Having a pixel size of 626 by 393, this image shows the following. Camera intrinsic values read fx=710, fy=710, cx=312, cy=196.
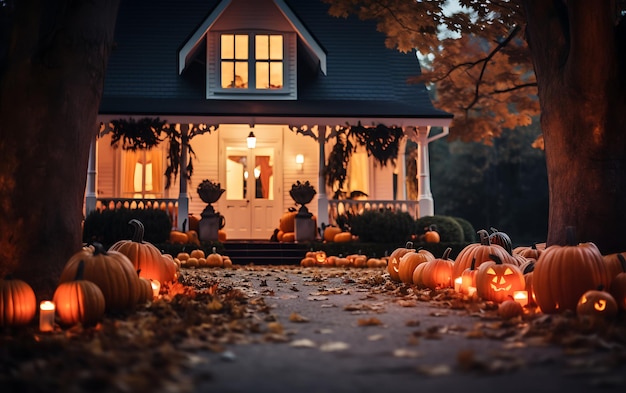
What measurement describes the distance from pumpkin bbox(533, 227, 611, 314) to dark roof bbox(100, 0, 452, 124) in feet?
38.4

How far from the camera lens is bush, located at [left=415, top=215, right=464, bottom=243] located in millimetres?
17953

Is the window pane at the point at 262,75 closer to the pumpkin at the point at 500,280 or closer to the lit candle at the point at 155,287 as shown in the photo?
the lit candle at the point at 155,287

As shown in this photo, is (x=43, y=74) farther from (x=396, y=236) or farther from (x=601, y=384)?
(x=396, y=236)

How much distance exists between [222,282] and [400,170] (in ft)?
36.5

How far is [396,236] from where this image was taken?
57.0 feet

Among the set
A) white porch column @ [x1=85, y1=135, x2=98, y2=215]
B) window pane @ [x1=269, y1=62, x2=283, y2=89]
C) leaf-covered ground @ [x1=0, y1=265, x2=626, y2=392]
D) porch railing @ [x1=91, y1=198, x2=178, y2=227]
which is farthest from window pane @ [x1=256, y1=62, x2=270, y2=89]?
leaf-covered ground @ [x1=0, y1=265, x2=626, y2=392]

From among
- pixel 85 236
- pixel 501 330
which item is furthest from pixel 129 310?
pixel 85 236

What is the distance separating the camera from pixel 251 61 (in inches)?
769

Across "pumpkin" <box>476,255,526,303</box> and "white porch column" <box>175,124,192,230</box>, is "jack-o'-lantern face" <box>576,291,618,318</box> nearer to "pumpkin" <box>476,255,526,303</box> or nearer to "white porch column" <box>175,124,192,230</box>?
"pumpkin" <box>476,255,526,303</box>

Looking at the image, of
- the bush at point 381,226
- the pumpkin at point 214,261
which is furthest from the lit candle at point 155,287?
the bush at point 381,226

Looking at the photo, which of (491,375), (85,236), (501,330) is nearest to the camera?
(491,375)

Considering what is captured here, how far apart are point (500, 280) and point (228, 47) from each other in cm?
1395

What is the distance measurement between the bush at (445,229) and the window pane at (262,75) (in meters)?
5.74

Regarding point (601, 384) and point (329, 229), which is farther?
point (329, 229)
